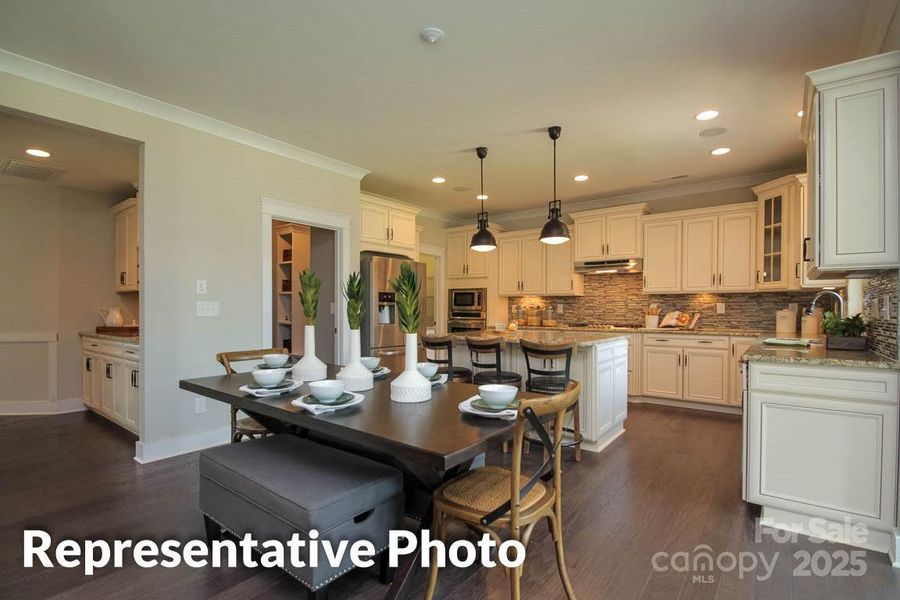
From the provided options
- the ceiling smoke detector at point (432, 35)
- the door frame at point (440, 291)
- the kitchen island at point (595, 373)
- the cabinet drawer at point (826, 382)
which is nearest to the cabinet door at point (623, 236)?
the kitchen island at point (595, 373)

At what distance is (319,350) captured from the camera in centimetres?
483

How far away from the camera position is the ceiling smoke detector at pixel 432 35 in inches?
90.0

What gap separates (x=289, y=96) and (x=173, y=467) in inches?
110

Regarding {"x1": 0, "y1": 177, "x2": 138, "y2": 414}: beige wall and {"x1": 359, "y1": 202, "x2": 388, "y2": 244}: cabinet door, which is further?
{"x1": 359, "y1": 202, "x2": 388, "y2": 244}: cabinet door

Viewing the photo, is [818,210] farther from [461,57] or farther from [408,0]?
[408,0]

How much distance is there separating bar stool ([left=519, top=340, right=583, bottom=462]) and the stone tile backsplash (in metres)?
2.95

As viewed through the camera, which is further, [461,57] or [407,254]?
[407,254]

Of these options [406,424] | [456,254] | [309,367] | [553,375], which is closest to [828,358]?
[553,375]

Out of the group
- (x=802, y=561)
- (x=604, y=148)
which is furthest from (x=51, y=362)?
(x=802, y=561)

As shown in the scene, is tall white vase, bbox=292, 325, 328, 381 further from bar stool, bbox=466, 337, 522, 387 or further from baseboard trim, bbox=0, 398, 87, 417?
baseboard trim, bbox=0, 398, 87, 417

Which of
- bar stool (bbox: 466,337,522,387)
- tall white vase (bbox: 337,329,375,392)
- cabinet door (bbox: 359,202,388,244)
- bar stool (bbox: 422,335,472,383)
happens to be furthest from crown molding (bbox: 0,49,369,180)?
tall white vase (bbox: 337,329,375,392)

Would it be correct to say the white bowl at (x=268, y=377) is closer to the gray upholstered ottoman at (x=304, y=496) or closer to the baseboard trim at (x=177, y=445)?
the gray upholstered ottoman at (x=304, y=496)

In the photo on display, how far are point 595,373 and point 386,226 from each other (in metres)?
3.05

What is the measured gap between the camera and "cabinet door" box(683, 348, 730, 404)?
4.62 m
